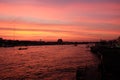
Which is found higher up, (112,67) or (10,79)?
(112,67)

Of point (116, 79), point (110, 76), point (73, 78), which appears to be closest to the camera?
point (116, 79)

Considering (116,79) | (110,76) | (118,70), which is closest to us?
(116,79)

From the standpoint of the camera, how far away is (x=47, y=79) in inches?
1412

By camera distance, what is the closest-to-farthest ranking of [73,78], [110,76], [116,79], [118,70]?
[116,79]
[110,76]
[118,70]
[73,78]

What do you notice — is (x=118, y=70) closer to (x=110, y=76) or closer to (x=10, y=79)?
(x=110, y=76)

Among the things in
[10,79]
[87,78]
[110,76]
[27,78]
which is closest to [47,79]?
[27,78]

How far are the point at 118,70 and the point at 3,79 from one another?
819 inches

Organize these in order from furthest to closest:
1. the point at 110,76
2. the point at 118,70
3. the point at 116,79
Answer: the point at 118,70
the point at 110,76
the point at 116,79

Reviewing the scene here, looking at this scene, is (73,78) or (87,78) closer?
(87,78)

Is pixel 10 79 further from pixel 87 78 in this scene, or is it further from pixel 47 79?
pixel 87 78

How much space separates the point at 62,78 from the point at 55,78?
132cm

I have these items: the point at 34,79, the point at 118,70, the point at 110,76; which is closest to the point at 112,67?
the point at 118,70

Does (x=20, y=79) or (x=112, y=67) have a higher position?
(x=112, y=67)

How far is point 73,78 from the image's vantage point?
35.1 meters
